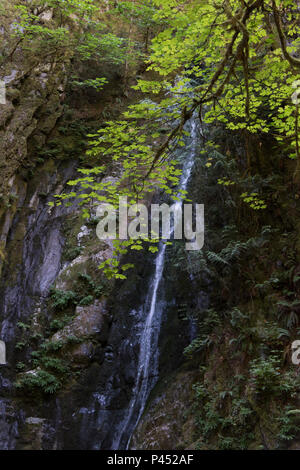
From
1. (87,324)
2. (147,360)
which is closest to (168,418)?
(147,360)

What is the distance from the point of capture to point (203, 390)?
676cm

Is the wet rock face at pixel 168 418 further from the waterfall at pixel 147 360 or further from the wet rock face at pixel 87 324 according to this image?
the wet rock face at pixel 87 324

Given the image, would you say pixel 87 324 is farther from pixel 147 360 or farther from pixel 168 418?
pixel 168 418

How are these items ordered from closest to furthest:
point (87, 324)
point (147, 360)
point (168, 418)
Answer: point (168, 418) < point (147, 360) < point (87, 324)

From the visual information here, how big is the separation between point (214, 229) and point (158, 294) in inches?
87.4

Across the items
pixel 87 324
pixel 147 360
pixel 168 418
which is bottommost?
pixel 168 418

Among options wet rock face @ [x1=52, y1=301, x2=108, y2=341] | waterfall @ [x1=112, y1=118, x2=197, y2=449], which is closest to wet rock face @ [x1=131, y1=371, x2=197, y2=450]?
waterfall @ [x1=112, y1=118, x2=197, y2=449]

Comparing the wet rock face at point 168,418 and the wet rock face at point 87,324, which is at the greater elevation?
the wet rock face at point 87,324

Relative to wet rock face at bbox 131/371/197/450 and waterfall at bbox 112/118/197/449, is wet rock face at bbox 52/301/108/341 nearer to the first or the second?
waterfall at bbox 112/118/197/449

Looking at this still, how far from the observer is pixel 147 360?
8.12 metres

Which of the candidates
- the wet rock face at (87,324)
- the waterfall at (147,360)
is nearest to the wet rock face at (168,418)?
the waterfall at (147,360)

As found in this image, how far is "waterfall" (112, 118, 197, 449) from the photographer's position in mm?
7176

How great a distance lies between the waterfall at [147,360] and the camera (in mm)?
7176

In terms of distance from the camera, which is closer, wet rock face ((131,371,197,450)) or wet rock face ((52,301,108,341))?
wet rock face ((131,371,197,450))
